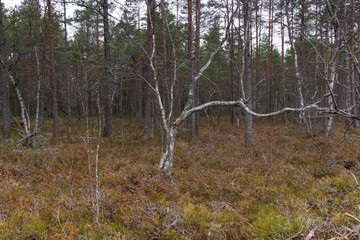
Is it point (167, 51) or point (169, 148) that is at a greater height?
point (167, 51)

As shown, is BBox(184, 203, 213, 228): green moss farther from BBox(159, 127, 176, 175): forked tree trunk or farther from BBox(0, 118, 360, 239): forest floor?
BBox(159, 127, 176, 175): forked tree trunk

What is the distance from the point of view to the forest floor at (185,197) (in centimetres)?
460

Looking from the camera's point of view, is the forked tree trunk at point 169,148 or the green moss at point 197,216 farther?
the forked tree trunk at point 169,148

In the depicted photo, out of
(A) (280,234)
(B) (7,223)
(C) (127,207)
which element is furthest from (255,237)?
(B) (7,223)

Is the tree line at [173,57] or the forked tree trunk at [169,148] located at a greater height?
the tree line at [173,57]

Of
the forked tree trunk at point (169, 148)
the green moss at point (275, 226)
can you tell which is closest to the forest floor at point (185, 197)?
the green moss at point (275, 226)

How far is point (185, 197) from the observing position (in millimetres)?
6215

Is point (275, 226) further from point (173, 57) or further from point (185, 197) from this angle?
point (173, 57)

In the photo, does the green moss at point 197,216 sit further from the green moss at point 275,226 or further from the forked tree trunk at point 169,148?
the forked tree trunk at point 169,148

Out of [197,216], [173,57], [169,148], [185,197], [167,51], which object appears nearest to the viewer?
[197,216]

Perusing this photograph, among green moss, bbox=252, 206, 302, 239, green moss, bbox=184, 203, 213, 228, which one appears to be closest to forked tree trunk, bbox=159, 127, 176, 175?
green moss, bbox=184, 203, 213, 228

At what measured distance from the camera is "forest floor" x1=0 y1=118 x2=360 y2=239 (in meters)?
4.60

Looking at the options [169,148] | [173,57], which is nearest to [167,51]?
[173,57]

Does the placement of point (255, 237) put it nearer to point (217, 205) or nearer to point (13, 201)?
point (217, 205)
